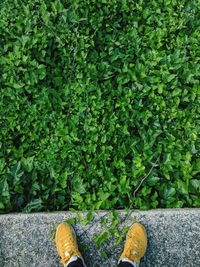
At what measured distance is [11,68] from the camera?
3.16 metres

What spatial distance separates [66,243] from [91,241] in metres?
0.16

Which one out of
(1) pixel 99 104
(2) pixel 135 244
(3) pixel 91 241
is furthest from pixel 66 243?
(1) pixel 99 104

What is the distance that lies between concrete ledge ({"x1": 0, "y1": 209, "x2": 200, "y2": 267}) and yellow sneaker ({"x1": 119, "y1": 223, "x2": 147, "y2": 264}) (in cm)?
5

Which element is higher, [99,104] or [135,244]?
[99,104]

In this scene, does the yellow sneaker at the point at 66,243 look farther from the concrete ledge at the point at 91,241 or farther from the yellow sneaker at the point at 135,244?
the yellow sneaker at the point at 135,244

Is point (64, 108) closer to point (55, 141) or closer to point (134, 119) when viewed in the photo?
point (55, 141)

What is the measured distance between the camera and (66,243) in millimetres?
2670

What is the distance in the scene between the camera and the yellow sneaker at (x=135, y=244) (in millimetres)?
2615

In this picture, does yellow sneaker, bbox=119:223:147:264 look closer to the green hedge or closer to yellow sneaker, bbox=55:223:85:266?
the green hedge

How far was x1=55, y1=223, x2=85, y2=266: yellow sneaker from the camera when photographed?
104 inches

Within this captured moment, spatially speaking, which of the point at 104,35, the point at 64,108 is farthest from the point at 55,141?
the point at 104,35

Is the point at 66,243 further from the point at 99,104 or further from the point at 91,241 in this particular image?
the point at 99,104

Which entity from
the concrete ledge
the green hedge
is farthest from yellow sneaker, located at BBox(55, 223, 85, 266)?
the green hedge

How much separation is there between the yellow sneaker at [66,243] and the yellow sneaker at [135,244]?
0.98 ft
